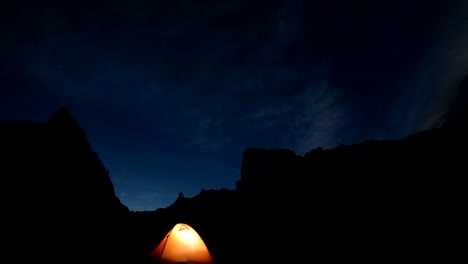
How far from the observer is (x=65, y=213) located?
A: 62.3ft

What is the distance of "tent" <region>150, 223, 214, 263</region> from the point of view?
10.6 metres

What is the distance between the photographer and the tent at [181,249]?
10.6 m

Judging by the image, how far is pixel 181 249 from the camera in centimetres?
1087

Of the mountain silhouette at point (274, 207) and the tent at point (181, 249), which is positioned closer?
the tent at point (181, 249)

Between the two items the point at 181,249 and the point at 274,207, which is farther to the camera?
the point at 274,207

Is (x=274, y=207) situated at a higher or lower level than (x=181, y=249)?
higher

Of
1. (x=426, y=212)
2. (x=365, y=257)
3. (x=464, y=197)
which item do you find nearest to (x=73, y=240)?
(x=365, y=257)

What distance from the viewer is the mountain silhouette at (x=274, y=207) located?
15.7 metres

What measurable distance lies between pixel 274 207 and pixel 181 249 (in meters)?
21.1

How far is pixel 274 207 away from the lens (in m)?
30.2

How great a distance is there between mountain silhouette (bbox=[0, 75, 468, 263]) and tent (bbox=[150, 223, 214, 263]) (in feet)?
16.7

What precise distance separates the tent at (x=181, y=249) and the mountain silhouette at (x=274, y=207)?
5092 mm

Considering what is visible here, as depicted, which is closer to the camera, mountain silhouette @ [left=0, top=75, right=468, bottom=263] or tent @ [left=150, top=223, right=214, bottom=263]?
tent @ [left=150, top=223, right=214, bottom=263]

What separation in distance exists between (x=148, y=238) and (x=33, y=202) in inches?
472
